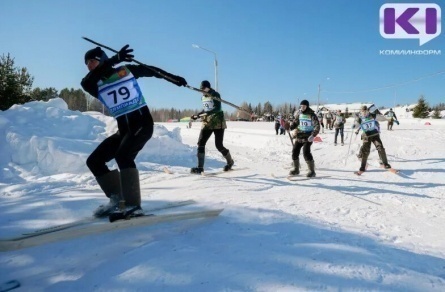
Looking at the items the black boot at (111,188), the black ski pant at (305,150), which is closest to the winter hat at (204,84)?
the black ski pant at (305,150)

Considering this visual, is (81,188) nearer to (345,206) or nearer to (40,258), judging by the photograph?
(40,258)

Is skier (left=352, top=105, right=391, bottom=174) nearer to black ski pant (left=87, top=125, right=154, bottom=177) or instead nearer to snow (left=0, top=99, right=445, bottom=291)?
snow (left=0, top=99, right=445, bottom=291)

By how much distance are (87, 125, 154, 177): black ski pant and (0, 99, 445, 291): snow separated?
77 centimetres

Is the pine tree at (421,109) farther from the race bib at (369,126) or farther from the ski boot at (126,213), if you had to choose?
the ski boot at (126,213)

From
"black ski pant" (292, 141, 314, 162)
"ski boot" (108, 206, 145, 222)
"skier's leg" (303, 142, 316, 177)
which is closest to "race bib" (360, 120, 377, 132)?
"black ski pant" (292, 141, 314, 162)

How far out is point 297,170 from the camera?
8.68 meters

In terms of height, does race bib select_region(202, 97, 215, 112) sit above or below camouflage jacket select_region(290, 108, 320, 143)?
above

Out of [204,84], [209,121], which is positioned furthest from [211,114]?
[204,84]

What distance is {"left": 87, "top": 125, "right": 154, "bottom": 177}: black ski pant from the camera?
3.85m

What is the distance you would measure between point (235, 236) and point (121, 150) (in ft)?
5.52

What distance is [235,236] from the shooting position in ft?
11.1

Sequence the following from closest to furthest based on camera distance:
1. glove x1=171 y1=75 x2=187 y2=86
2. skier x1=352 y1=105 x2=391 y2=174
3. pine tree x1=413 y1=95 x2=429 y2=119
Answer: glove x1=171 y1=75 x2=187 y2=86 < skier x1=352 y1=105 x2=391 y2=174 < pine tree x1=413 y1=95 x2=429 y2=119

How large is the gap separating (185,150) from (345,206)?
7.51 m

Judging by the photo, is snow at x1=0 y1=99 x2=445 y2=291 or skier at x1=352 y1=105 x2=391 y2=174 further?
skier at x1=352 y1=105 x2=391 y2=174
